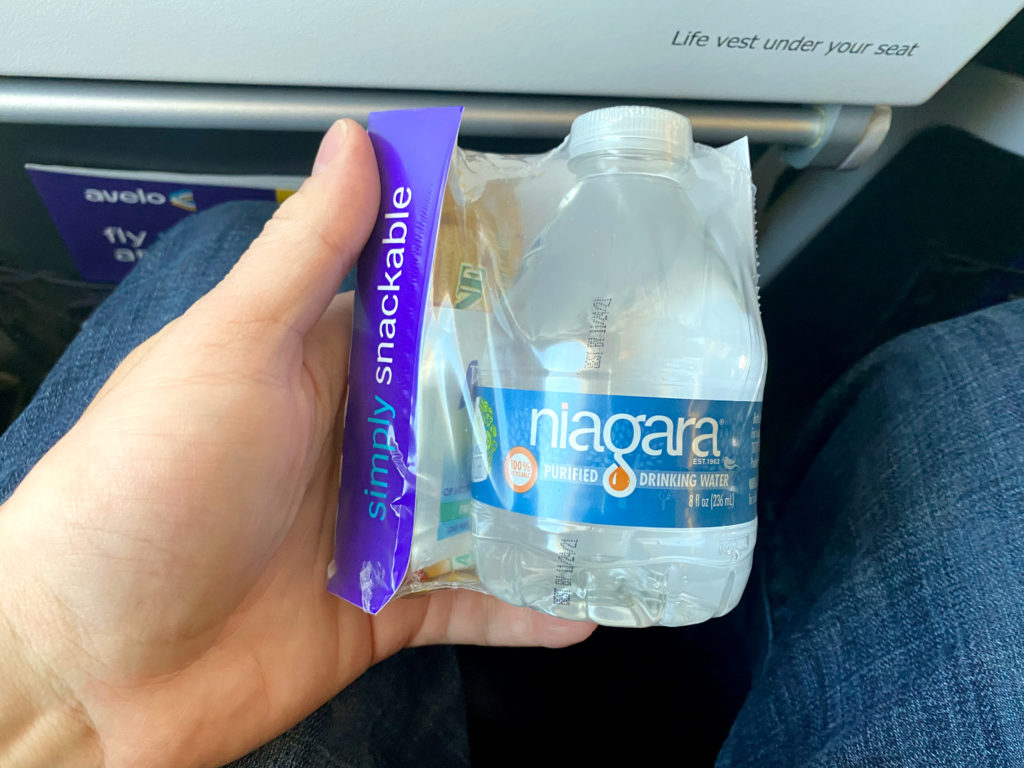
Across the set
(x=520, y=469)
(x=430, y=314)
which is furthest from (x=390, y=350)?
(x=520, y=469)

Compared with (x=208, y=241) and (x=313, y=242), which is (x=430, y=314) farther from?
(x=208, y=241)

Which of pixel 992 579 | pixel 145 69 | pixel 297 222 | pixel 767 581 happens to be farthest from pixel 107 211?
pixel 992 579

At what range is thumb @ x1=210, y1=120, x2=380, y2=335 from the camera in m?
0.69

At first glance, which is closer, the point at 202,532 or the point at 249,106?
the point at 202,532

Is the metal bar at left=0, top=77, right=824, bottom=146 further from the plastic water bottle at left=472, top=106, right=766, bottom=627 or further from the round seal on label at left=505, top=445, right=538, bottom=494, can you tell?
the round seal on label at left=505, top=445, right=538, bottom=494

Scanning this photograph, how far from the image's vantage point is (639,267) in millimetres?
763

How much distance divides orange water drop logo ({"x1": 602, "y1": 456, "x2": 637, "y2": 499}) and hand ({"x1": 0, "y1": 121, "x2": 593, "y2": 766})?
1.11 ft

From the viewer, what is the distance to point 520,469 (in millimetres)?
651

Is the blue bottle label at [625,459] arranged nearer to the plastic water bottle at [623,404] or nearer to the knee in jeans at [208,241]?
the plastic water bottle at [623,404]

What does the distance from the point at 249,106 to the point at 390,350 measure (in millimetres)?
344

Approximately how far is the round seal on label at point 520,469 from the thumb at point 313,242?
265 millimetres

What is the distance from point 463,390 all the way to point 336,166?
27cm

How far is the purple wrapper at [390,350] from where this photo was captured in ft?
2.25

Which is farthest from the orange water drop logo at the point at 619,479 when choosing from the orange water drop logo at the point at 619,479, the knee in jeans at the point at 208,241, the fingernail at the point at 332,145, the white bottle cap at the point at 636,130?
the knee in jeans at the point at 208,241
